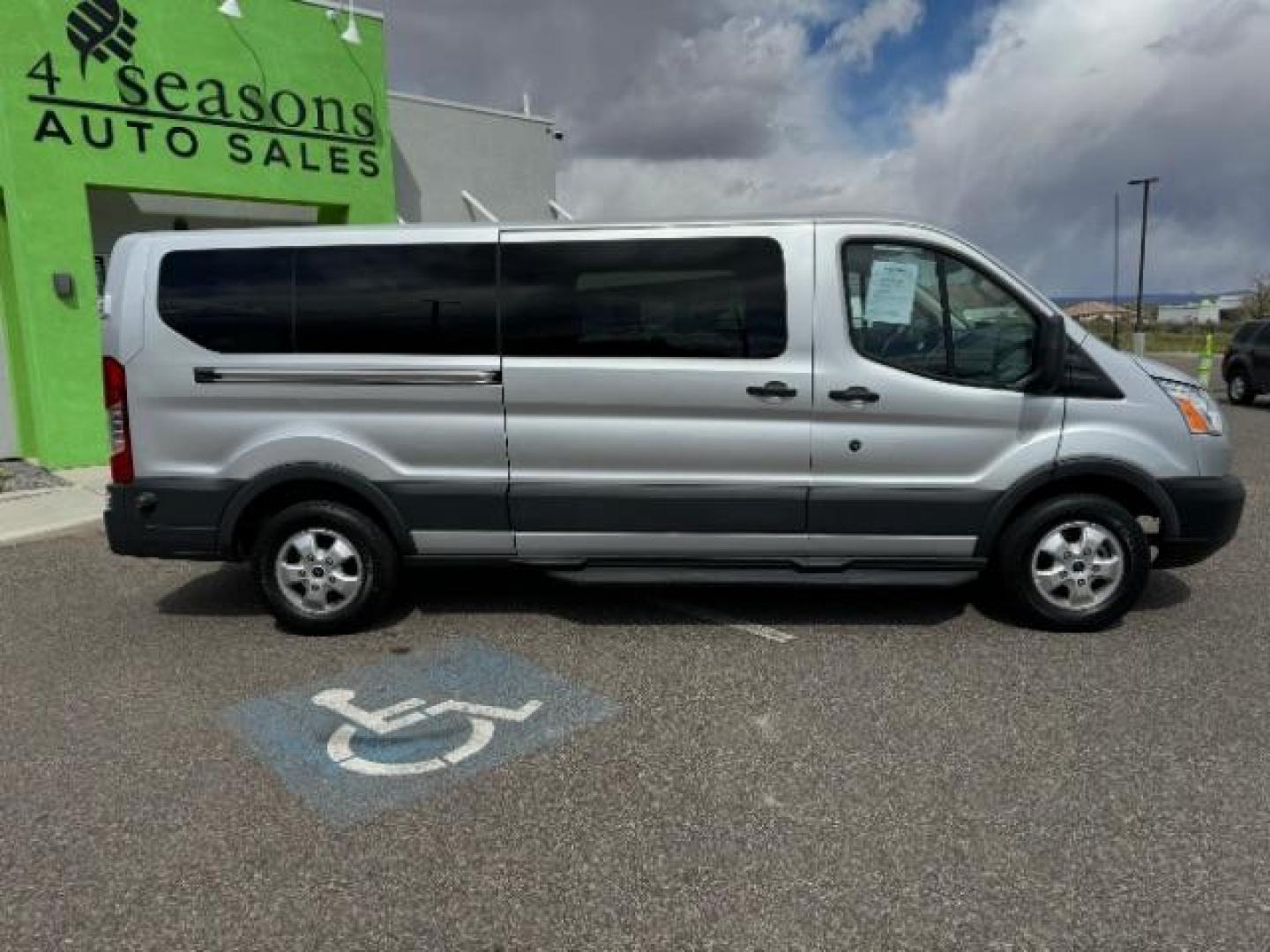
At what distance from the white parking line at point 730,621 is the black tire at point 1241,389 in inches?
569

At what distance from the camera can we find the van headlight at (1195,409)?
4281mm

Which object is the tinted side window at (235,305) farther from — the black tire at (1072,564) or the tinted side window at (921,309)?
the black tire at (1072,564)

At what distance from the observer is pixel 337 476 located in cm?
434

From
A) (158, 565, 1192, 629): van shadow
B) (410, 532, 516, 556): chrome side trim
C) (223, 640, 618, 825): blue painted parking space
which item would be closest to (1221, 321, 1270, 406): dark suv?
(158, 565, 1192, 629): van shadow

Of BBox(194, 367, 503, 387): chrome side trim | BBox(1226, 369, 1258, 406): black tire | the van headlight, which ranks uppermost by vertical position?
BBox(194, 367, 503, 387): chrome side trim

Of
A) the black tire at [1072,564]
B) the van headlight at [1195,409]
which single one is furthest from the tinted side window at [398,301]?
the van headlight at [1195,409]

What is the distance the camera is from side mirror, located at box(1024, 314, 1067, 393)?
4102 mm

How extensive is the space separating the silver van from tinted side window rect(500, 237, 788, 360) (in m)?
0.01

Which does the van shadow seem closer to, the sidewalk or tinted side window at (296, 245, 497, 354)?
tinted side window at (296, 245, 497, 354)

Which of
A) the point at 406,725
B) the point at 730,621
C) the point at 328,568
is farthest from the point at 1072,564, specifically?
the point at 328,568

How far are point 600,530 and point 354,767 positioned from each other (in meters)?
1.69

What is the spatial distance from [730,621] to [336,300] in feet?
8.66

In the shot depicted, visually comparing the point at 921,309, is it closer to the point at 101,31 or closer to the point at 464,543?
the point at 464,543

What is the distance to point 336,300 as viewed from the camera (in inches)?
169
